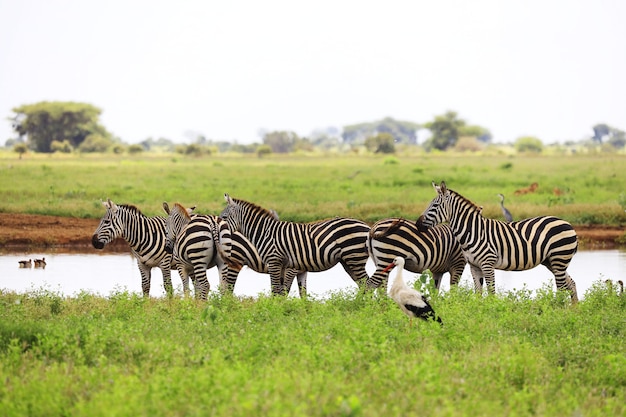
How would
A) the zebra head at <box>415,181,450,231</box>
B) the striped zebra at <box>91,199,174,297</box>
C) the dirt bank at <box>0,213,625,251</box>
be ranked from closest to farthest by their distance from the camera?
the zebra head at <box>415,181,450,231</box> < the striped zebra at <box>91,199,174,297</box> < the dirt bank at <box>0,213,625,251</box>

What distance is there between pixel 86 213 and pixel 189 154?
4424cm

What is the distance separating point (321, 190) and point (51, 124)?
53.9m

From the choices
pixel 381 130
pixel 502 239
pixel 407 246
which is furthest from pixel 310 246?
pixel 381 130

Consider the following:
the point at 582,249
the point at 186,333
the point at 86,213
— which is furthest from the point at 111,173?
the point at 186,333

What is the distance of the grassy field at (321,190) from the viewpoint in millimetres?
24109

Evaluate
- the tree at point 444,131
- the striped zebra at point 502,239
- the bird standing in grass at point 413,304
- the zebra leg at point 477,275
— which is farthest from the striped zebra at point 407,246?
the tree at point 444,131

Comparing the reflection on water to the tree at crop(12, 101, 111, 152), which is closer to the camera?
the reflection on water

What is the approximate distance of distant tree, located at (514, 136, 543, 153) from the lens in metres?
90.8

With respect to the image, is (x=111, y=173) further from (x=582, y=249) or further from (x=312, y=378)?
(x=312, y=378)

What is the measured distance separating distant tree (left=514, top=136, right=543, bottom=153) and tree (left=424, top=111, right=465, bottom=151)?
22.5 ft

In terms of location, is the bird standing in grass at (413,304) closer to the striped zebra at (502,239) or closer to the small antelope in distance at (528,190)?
the striped zebra at (502,239)

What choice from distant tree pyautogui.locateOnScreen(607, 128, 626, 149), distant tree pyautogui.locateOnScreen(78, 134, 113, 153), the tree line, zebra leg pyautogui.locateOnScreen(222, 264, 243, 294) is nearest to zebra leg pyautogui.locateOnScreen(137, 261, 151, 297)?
zebra leg pyautogui.locateOnScreen(222, 264, 243, 294)

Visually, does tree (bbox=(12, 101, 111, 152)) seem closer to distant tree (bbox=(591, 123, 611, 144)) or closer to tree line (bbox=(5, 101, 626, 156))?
tree line (bbox=(5, 101, 626, 156))

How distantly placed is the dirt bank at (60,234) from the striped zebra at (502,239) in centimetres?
873
